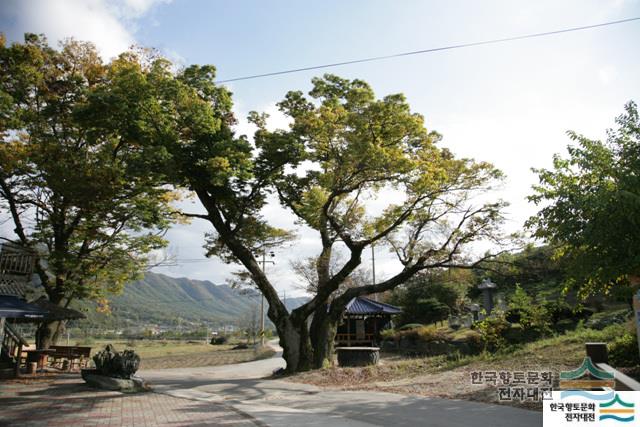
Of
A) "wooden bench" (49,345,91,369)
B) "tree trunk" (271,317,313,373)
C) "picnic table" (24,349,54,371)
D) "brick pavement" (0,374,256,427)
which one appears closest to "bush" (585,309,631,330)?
"tree trunk" (271,317,313,373)

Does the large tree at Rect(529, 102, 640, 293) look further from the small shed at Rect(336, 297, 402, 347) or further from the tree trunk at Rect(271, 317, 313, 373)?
the small shed at Rect(336, 297, 402, 347)

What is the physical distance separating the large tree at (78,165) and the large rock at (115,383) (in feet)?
18.3

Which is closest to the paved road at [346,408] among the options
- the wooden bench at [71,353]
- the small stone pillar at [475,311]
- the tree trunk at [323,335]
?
the tree trunk at [323,335]

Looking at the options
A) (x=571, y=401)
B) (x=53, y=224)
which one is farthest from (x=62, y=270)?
(x=571, y=401)

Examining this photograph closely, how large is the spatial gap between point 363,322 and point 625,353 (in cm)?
1897

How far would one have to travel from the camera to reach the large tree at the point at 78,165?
14195mm

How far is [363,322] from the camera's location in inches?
1111

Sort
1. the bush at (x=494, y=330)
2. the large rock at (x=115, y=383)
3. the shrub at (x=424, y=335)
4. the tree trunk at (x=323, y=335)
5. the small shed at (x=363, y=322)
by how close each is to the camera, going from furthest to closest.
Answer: the small shed at (x=363, y=322) → the shrub at (x=424, y=335) → the tree trunk at (x=323, y=335) → the bush at (x=494, y=330) → the large rock at (x=115, y=383)

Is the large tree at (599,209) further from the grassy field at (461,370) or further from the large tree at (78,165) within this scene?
the large tree at (78,165)

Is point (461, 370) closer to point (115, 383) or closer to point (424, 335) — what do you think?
point (115, 383)

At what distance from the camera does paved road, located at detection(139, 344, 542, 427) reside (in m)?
7.53

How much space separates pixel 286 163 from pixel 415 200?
15.7ft

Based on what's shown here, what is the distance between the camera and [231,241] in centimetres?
1683

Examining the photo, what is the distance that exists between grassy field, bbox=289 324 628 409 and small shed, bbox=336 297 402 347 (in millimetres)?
10735
